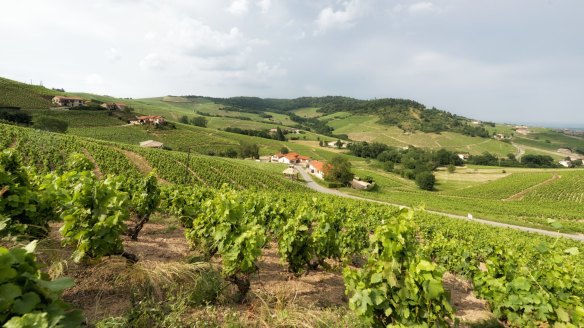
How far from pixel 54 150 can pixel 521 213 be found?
70678mm

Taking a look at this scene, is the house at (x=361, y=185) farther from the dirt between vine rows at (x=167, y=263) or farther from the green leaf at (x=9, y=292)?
the green leaf at (x=9, y=292)

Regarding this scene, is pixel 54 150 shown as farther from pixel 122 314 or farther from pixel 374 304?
pixel 374 304

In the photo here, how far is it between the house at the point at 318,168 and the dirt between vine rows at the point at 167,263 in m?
58.6

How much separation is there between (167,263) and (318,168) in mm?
71158

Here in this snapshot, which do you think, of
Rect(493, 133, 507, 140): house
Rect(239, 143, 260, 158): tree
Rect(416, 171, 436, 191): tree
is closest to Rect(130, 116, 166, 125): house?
Rect(239, 143, 260, 158): tree

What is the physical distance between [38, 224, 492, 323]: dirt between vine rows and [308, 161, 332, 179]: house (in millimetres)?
58600

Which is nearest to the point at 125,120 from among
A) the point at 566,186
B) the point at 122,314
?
the point at 122,314

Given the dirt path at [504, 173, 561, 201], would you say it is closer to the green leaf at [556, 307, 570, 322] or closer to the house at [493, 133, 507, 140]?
the green leaf at [556, 307, 570, 322]

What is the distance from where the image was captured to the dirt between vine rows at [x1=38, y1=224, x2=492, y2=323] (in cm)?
511

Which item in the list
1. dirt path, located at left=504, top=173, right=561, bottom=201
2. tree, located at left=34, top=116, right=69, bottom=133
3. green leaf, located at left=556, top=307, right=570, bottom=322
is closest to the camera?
green leaf, located at left=556, top=307, right=570, bottom=322

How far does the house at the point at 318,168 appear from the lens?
70806 mm

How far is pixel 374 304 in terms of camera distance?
180 inches

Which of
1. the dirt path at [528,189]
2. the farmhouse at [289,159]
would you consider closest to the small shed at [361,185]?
the farmhouse at [289,159]

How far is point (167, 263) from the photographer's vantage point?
21.4 feet
